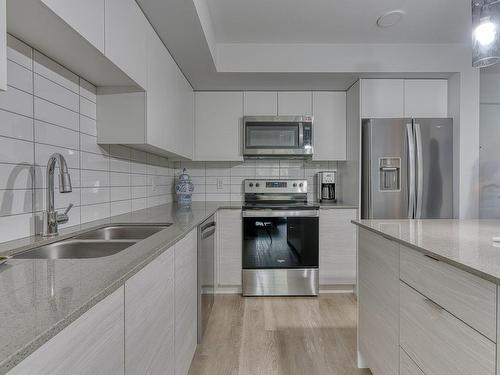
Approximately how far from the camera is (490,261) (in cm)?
85

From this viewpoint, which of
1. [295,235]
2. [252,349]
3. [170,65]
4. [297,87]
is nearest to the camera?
[252,349]

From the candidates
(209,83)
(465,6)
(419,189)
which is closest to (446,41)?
(465,6)

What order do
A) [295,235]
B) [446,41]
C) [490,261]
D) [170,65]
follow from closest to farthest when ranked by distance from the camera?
[490,261], [170,65], [446,41], [295,235]

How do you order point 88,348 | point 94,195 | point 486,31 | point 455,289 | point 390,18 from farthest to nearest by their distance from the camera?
point 390,18
point 94,195
point 486,31
point 455,289
point 88,348

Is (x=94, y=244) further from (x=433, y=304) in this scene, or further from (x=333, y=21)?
(x=333, y=21)

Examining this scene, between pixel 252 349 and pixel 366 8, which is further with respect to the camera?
pixel 366 8

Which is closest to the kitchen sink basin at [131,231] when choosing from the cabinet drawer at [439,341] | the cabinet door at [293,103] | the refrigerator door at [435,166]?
the cabinet drawer at [439,341]

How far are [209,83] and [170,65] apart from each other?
692 mm

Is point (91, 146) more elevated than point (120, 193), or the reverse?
point (91, 146)

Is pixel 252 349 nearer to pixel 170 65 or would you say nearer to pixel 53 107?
pixel 53 107

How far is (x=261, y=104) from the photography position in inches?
121

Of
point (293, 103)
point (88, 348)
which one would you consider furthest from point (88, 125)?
point (293, 103)

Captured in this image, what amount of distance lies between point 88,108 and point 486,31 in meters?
1.94

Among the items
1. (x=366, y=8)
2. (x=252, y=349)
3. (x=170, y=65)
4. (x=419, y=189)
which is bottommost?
(x=252, y=349)
